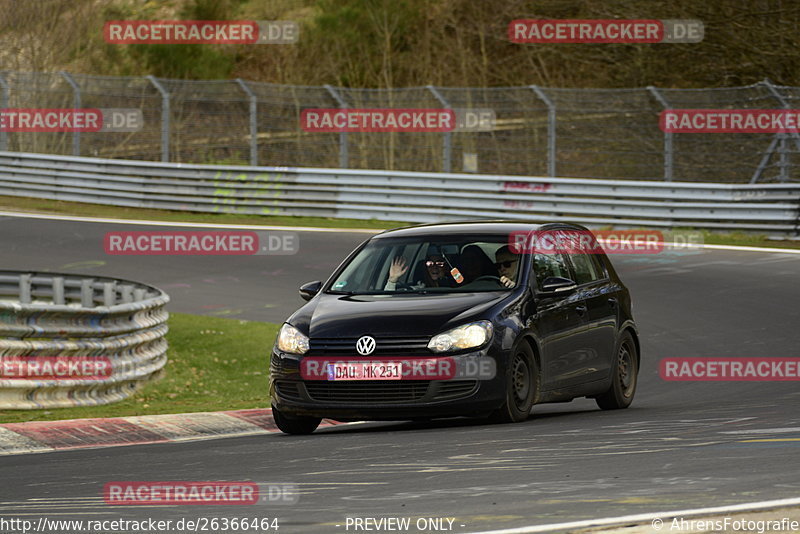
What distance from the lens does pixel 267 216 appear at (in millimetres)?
29875

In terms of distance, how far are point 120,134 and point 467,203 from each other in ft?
44.4

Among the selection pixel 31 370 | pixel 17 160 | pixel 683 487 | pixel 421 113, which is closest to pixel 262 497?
pixel 683 487

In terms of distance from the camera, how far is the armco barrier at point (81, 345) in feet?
40.0

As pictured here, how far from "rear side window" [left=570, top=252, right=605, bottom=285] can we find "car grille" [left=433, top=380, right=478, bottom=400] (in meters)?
1.95

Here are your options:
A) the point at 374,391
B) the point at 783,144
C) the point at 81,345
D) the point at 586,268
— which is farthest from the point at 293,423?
the point at 783,144

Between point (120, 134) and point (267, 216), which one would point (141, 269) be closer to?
point (267, 216)

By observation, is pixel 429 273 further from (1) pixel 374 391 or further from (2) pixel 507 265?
(1) pixel 374 391

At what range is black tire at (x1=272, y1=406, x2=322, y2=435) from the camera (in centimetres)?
1037

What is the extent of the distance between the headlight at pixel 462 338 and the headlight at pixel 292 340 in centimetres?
91

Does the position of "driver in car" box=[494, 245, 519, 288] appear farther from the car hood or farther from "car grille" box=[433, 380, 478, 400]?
"car grille" box=[433, 380, 478, 400]

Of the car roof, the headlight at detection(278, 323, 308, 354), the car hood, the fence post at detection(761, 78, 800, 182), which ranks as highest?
the fence post at detection(761, 78, 800, 182)

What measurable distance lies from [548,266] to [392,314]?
5.27 feet

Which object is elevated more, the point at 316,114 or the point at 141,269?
the point at 316,114

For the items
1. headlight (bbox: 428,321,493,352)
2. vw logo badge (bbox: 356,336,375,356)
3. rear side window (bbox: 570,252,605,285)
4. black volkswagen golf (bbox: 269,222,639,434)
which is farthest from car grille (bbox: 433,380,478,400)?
rear side window (bbox: 570,252,605,285)
